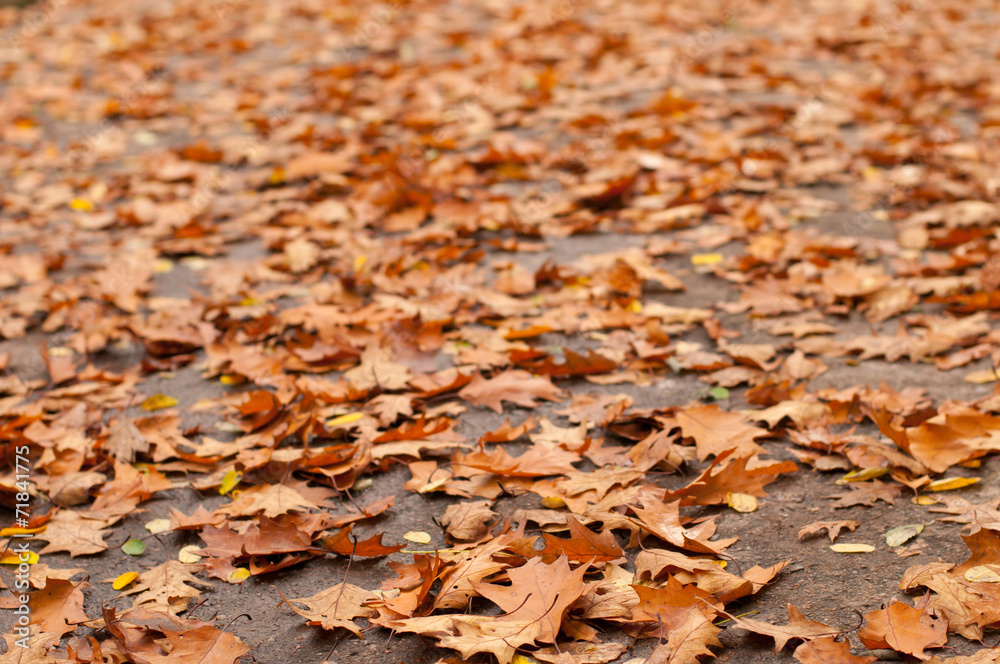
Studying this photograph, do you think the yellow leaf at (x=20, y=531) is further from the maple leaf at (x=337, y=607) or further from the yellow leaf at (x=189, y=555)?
the maple leaf at (x=337, y=607)

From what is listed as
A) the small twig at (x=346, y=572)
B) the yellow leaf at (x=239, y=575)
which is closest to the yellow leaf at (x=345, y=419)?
the small twig at (x=346, y=572)

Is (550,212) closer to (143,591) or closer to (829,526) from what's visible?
(829,526)

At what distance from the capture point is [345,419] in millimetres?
2295

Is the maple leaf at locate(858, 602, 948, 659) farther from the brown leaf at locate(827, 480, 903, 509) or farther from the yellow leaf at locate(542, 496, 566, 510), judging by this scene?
the yellow leaf at locate(542, 496, 566, 510)

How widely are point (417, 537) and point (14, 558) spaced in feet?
3.18

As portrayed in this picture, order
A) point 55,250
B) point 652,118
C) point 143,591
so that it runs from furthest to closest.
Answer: point 652,118 → point 55,250 → point 143,591

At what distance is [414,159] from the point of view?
4.29 meters

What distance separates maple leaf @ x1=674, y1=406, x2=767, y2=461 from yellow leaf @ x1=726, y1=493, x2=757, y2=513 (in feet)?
0.41

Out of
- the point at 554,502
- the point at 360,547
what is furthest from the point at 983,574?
the point at 360,547

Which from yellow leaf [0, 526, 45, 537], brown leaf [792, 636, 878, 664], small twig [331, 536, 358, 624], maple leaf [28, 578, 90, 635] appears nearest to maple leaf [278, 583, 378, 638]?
small twig [331, 536, 358, 624]

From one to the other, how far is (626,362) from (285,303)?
1390 mm

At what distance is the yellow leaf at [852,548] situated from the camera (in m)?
1.71

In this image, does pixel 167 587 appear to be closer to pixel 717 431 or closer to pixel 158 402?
pixel 158 402

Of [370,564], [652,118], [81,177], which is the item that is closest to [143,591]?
[370,564]
